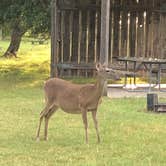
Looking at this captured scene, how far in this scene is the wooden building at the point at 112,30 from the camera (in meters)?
20.1

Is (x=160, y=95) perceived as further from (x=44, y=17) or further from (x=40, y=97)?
(x=44, y=17)

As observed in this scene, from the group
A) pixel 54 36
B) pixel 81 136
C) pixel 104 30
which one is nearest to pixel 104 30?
pixel 104 30

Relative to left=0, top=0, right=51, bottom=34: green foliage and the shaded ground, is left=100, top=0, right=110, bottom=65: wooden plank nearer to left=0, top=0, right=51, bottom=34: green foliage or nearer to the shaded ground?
the shaded ground

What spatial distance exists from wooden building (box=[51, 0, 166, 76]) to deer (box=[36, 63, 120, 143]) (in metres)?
9.26

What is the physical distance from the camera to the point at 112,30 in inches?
825

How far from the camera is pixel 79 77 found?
20844mm

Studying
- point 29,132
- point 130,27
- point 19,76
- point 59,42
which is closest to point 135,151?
point 29,132

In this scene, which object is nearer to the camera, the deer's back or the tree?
the deer's back

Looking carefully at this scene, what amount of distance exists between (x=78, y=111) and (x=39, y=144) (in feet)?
2.73

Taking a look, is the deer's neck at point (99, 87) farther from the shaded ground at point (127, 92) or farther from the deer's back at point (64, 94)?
the shaded ground at point (127, 92)

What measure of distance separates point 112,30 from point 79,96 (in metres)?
11.4

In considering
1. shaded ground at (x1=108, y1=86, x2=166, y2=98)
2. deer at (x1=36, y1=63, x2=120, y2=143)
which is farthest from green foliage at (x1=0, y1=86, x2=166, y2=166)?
shaded ground at (x1=108, y1=86, x2=166, y2=98)

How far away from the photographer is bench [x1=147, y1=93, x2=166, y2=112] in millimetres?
13484

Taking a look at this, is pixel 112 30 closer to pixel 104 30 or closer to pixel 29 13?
pixel 29 13
